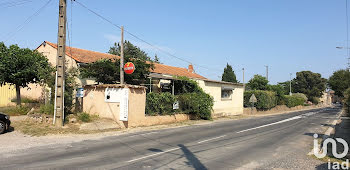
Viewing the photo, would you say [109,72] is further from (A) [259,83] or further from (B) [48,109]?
(A) [259,83]

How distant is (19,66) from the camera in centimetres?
1683

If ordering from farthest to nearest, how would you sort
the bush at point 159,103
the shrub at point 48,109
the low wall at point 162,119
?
1. the bush at point 159,103
2. the low wall at point 162,119
3. the shrub at point 48,109

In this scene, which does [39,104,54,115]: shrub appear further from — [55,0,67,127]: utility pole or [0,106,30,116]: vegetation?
[0,106,30,116]: vegetation

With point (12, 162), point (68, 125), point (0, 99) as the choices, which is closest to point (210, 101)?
point (68, 125)

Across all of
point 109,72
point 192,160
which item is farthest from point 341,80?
point 192,160

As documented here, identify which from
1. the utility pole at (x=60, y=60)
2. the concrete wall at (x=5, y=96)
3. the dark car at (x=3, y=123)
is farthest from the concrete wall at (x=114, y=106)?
the concrete wall at (x=5, y=96)

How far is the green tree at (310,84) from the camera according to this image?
74.3 meters

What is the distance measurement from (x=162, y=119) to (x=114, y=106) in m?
4.30

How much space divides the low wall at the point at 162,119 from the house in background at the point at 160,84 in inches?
104

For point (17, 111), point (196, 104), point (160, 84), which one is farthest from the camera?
point (160, 84)

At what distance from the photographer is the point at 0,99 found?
21438mm

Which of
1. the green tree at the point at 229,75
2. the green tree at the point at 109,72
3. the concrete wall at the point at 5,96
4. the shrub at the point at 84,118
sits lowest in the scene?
the shrub at the point at 84,118

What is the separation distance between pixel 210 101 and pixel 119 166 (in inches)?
640

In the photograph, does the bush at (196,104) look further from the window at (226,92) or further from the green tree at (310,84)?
the green tree at (310,84)
